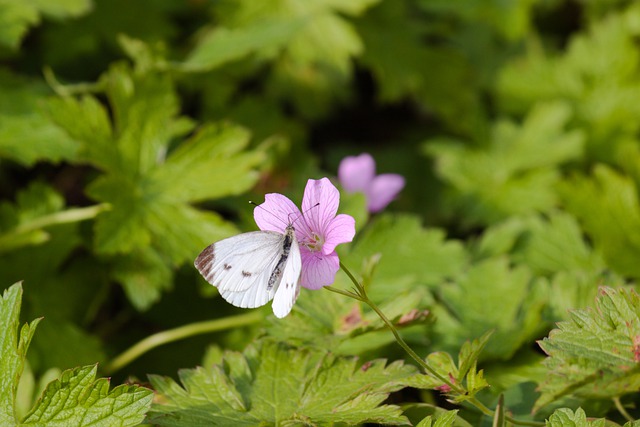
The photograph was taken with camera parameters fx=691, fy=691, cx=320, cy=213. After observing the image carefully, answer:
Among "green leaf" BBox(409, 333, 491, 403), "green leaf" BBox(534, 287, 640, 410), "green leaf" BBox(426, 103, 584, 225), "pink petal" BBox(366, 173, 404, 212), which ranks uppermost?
"green leaf" BBox(534, 287, 640, 410)

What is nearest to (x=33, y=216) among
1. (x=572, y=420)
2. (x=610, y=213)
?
(x=572, y=420)

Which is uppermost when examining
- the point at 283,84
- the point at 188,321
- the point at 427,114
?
the point at 283,84

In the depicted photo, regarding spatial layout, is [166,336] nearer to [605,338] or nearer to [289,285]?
[289,285]

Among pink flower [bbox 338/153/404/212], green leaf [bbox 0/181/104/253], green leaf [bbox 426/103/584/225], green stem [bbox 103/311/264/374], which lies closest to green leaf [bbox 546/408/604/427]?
green stem [bbox 103/311/264/374]

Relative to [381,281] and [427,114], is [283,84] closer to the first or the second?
[427,114]

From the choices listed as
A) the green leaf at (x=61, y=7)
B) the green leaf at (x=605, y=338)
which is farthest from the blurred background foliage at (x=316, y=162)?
the green leaf at (x=605, y=338)

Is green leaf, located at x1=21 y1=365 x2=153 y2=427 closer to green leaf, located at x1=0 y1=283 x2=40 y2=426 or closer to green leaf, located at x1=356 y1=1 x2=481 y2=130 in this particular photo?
green leaf, located at x1=0 y1=283 x2=40 y2=426

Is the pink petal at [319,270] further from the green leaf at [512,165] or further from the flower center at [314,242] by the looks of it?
the green leaf at [512,165]

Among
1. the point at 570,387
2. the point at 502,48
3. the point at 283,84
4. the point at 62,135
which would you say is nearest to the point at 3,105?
the point at 62,135

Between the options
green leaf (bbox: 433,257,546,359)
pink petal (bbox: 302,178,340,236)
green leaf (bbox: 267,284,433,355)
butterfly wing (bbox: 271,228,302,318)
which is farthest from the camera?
green leaf (bbox: 433,257,546,359)
